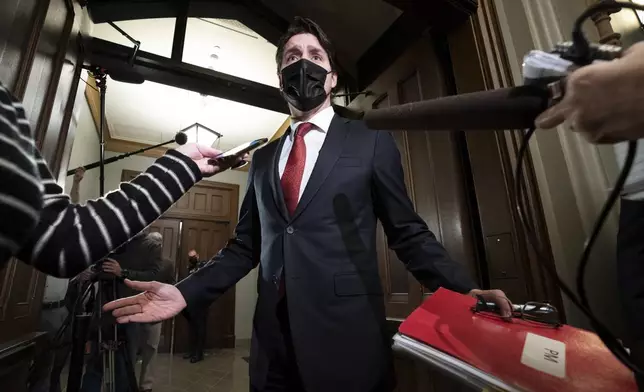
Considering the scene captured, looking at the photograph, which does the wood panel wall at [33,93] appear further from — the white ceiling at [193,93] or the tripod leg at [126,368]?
the white ceiling at [193,93]

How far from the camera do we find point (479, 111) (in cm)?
32

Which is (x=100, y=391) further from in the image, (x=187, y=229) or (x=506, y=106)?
A: (x=187, y=229)

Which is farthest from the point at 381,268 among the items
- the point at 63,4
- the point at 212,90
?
the point at 63,4

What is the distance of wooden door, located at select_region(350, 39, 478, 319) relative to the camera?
1.27m

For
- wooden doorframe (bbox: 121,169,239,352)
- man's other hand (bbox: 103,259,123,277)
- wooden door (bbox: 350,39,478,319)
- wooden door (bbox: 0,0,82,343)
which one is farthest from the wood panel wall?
wooden doorframe (bbox: 121,169,239,352)

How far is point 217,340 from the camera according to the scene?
4812mm

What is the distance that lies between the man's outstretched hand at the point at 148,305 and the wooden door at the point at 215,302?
14.0ft

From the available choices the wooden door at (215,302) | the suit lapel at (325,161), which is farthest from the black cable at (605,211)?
the wooden door at (215,302)

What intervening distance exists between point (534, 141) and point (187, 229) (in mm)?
4947

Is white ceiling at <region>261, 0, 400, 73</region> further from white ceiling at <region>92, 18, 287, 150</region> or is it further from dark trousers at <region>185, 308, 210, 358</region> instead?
dark trousers at <region>185, 308, 210, 358</region>

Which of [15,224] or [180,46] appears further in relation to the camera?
[180,46]

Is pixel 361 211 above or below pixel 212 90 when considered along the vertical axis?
below

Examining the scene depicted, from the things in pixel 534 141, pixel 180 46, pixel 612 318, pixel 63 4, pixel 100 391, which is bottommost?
pixel 100 391

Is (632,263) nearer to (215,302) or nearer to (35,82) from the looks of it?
(35,82)
